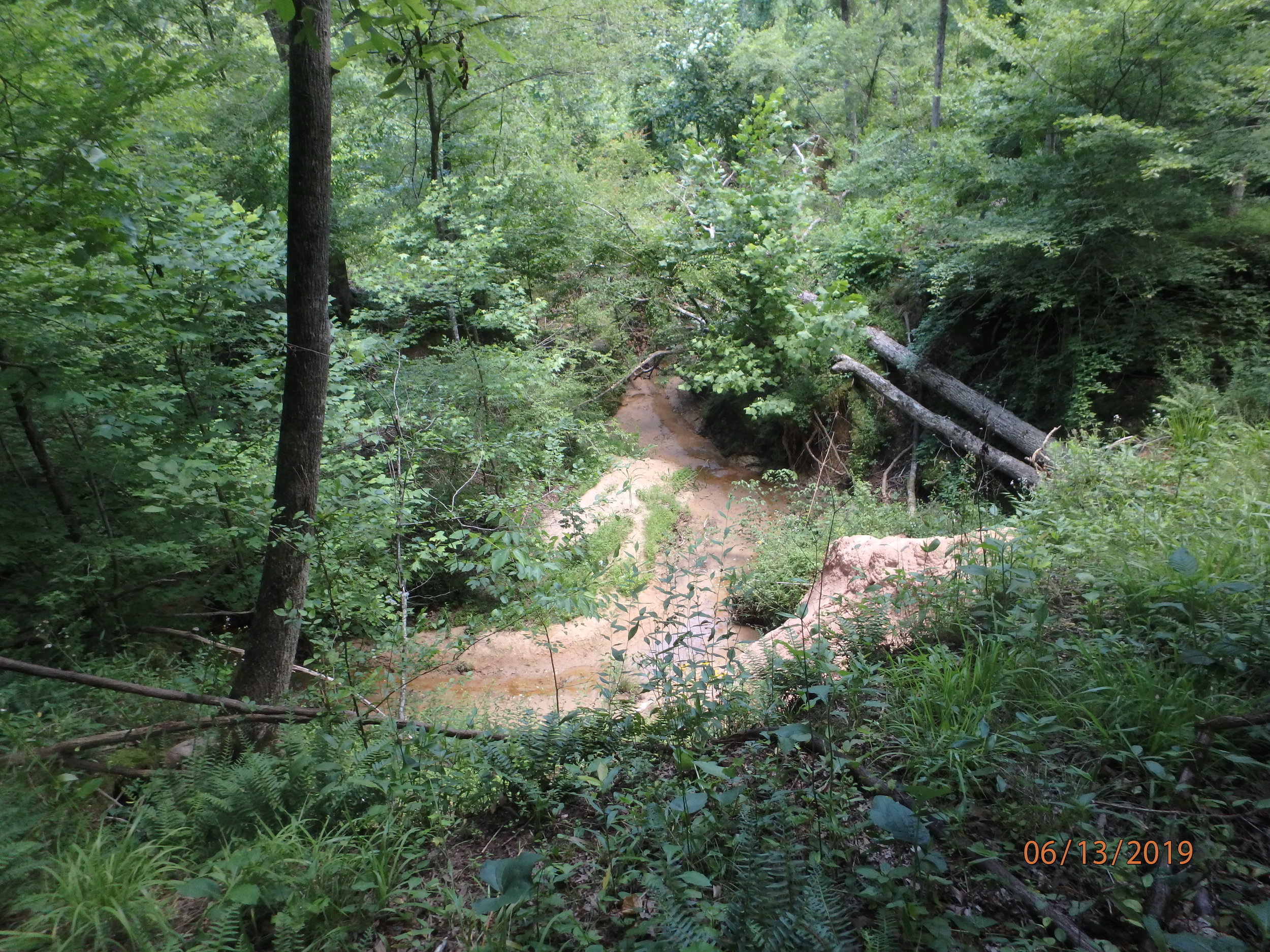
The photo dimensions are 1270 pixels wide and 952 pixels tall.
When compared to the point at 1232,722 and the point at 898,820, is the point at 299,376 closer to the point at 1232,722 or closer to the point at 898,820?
the point at 898,820

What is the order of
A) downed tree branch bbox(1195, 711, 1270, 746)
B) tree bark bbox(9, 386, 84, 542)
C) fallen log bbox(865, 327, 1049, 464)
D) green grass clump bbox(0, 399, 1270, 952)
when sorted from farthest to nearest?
fallen log bbox(865, 327, 1049, 464)
tree bark bbox(9, 386, 84, 542)
downed tree branch bbox(1195, 711, 1270, 746)
green grass clump bbox(0, 399, 1270, 952)

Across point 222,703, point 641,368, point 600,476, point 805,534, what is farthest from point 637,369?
point 222,703

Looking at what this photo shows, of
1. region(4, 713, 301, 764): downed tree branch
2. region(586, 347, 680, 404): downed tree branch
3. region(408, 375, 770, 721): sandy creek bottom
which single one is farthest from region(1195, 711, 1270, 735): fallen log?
region(586, 347, 680, 404): downed tree branch

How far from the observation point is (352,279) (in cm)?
→ 1001

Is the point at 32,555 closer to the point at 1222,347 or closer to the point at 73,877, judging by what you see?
the point at 73,877

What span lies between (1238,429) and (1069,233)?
239cm

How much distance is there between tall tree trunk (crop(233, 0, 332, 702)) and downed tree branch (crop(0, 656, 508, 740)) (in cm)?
45

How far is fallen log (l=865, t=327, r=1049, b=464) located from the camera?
6863 millimetres

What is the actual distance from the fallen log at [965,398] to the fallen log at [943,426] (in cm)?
20

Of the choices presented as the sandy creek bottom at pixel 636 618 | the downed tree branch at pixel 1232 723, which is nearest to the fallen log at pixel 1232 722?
the downed tree branch at pixel 1232 723

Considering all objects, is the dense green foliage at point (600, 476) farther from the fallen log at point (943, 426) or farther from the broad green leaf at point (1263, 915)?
the fallen log at point (943, 426)

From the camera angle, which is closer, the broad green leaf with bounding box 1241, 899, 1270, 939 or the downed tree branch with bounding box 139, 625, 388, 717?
the broad green leaf with bounding box 1241, 899, 1270, 939

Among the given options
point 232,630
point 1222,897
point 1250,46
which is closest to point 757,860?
point 1222,897
